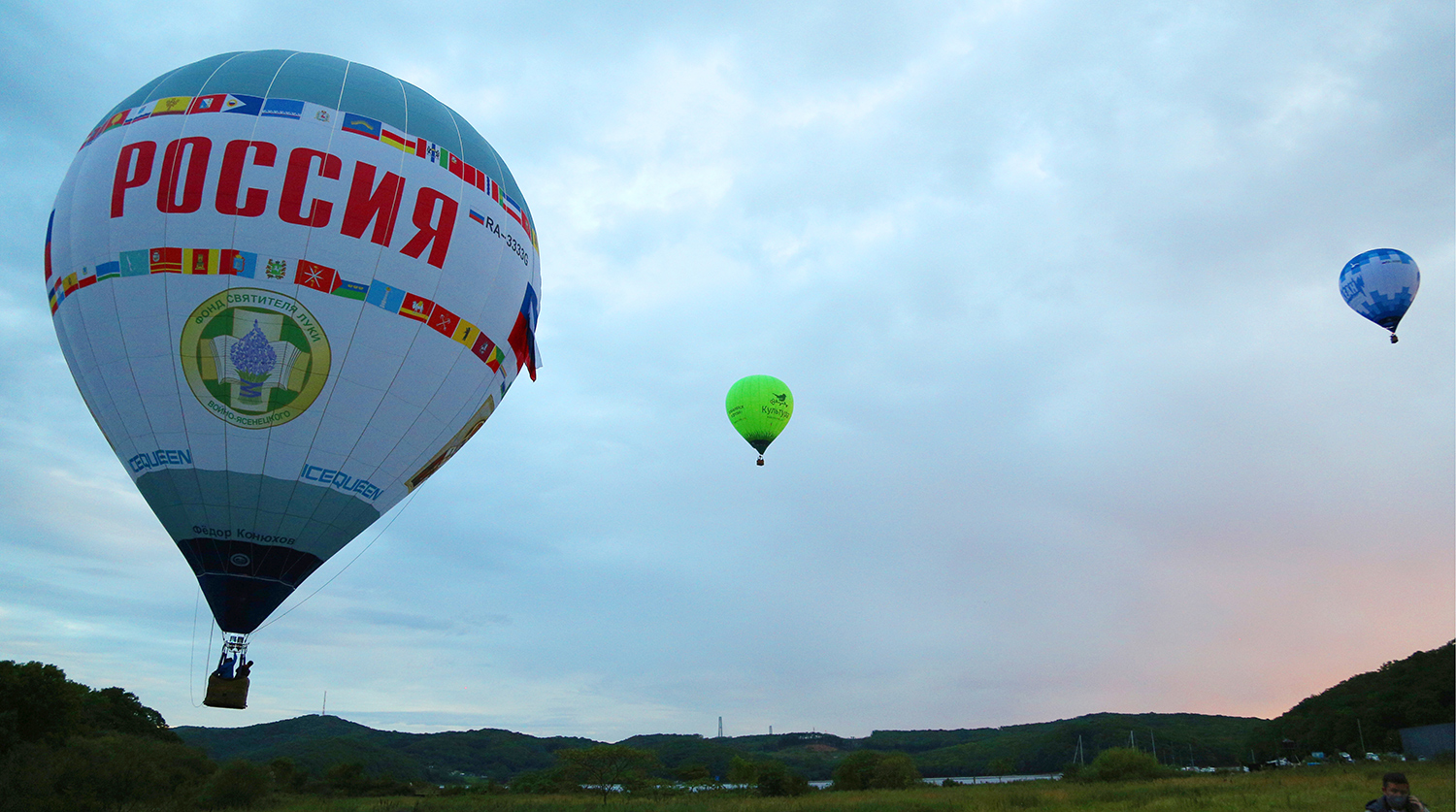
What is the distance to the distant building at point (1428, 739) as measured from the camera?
45062 millimetres

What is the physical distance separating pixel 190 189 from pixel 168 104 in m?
2.52

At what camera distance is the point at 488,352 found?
19.3 metres

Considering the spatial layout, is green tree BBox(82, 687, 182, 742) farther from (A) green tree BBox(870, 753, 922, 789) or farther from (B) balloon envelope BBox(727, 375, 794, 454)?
(A) green tree BBox(870, 753, 922, 789)

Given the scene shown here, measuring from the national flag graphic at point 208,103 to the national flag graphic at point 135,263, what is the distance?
321 centimetres

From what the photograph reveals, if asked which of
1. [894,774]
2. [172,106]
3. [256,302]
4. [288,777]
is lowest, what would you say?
[288,777]

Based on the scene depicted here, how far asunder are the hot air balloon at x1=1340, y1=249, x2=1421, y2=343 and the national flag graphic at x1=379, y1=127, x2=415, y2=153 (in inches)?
1277

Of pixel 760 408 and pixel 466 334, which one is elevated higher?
pixel 760 408

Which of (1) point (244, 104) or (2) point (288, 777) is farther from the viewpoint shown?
(2) point (288, 777)

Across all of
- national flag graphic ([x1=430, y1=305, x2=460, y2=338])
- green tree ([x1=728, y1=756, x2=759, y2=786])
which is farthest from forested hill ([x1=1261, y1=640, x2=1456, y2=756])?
national flag graphic ([x1=430, y1=305, x2=460, y2=338])

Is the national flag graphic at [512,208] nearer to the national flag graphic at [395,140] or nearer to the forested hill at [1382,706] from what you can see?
the national flag graphic at [395,140]

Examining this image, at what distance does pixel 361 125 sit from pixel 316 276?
3.62 m

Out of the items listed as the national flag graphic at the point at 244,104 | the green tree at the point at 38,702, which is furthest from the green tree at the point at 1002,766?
the national flag graphic at the point at 244,104

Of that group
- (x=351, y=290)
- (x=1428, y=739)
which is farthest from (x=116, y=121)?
(x=1428, y=739)

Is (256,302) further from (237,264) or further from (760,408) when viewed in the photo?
(760,408)
